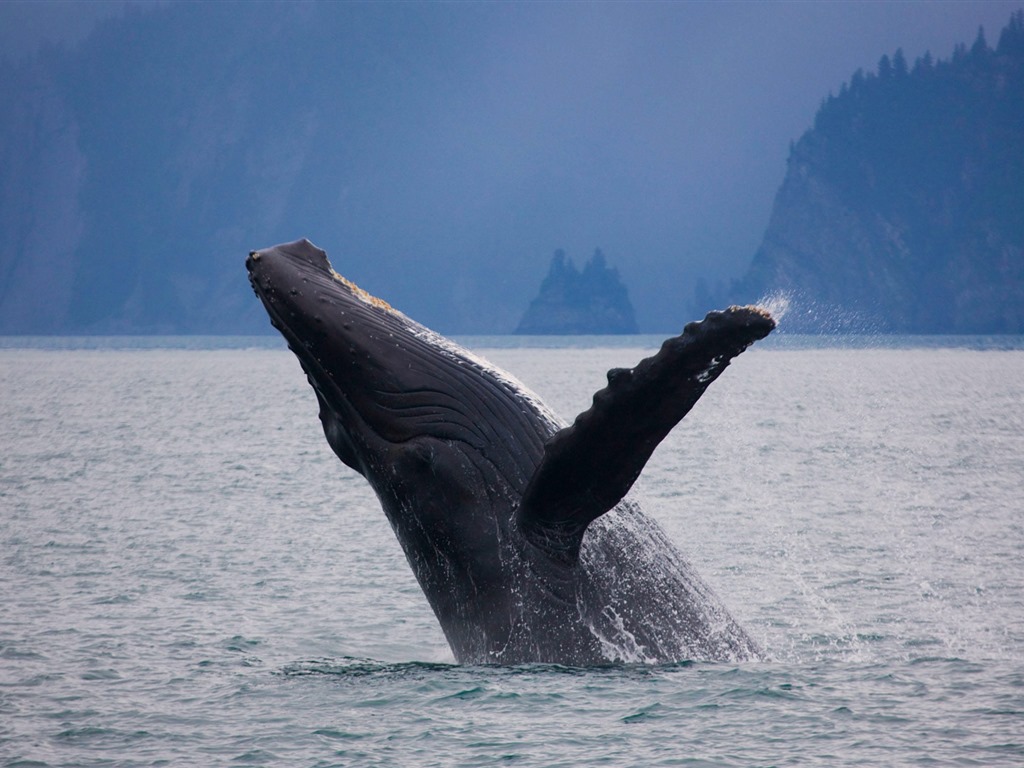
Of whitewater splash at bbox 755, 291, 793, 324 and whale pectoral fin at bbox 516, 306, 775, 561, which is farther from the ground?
whitewater splash at bbox 755, 291, 793, 324

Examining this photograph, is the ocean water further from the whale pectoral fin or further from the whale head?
the whale pectoral fin

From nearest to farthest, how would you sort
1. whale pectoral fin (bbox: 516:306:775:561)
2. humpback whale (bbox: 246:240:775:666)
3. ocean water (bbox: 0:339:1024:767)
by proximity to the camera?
1. whale pectoral fin (bbox: 516:306:775:561)
2. humpback whale (bbox: 246:240:775:666)
3. ocean water (bbox: 0:339:1024:767)

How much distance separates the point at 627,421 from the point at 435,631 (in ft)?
23.7

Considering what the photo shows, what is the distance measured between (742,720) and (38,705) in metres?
5.62

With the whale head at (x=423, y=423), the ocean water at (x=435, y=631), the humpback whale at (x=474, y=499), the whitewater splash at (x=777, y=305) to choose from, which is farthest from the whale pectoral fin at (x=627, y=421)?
the ocean water at (x=435, y=631)

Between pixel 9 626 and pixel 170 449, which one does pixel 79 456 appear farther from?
pixel 9 626

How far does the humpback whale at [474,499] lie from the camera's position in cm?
908

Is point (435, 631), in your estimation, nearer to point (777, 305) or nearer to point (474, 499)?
point (474, 499)

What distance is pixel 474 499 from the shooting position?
29.9 feet

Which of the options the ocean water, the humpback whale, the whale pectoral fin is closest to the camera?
the whale pectoral fin

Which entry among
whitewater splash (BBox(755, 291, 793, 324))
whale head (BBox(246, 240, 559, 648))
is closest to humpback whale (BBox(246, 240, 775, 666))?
whale head (BBox(246, 240, 559, 648))

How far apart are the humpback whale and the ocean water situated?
1.34ft

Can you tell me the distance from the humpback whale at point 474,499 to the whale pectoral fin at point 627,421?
0.36m

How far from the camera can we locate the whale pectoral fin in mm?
7391
